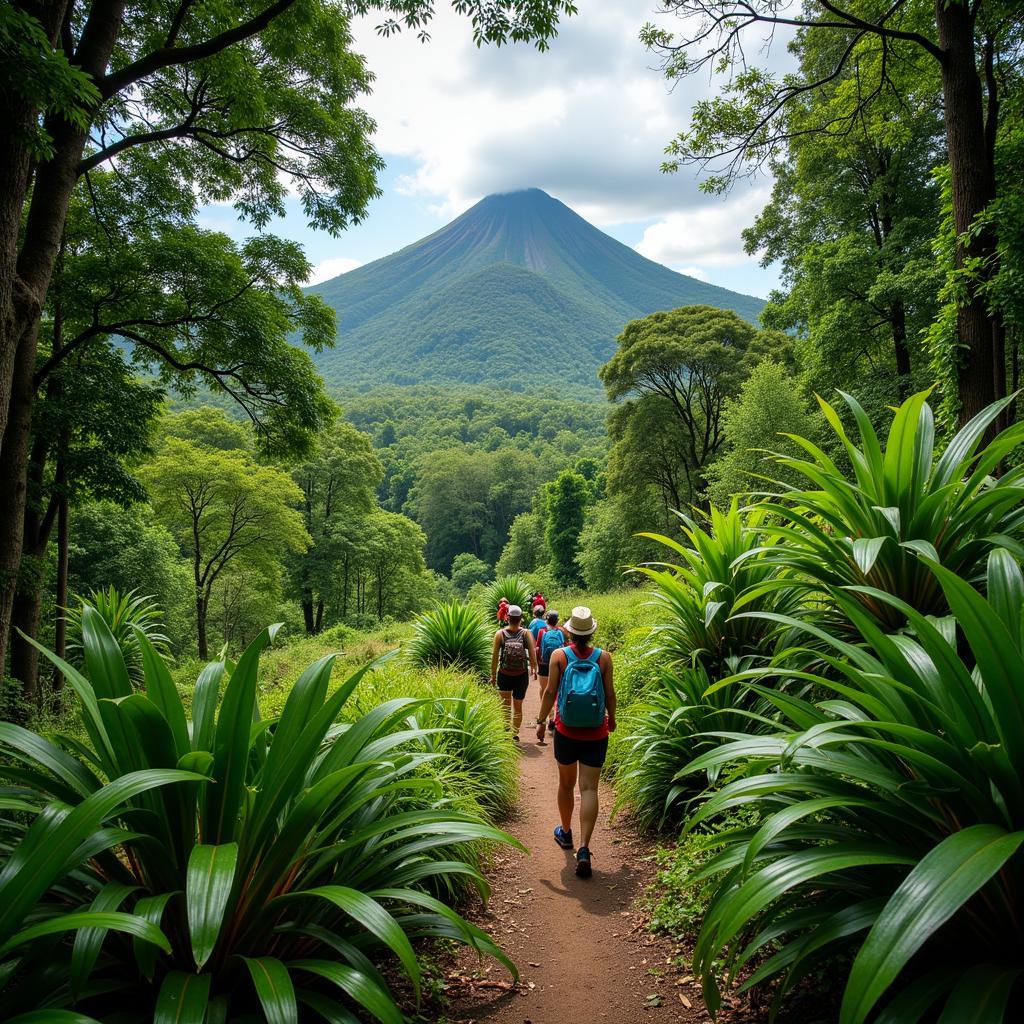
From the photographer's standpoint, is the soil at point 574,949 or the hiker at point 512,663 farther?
the hiker at point 512,663

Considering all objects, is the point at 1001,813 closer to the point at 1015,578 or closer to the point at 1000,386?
the point at 1015,578

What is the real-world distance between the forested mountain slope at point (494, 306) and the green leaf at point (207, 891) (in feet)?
442

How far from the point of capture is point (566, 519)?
38906 mm

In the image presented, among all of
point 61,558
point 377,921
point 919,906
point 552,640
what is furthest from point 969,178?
point 61,558

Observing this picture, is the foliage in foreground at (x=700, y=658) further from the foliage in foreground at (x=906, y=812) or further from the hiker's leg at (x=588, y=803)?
the foliage in foreground at (x=906, y=812)

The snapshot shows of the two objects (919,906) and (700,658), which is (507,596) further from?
(919,906)

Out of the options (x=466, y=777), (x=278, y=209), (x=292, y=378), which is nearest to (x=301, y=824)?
(x=466, y=777)

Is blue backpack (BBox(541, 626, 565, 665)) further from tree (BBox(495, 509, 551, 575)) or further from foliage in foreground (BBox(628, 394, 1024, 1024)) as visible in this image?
tree (BBox(495, 509, 551, 575))

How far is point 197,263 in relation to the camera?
26.1 ft

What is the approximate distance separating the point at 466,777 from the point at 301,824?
2.45 meters

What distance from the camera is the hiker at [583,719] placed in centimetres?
386

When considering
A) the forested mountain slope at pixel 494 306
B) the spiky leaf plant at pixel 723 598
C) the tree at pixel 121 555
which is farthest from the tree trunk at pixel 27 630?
→ the forested mountain slope at pixel 494 306

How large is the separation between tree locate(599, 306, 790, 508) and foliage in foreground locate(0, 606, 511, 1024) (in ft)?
70.3

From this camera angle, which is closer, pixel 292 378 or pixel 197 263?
pixel 197 263
